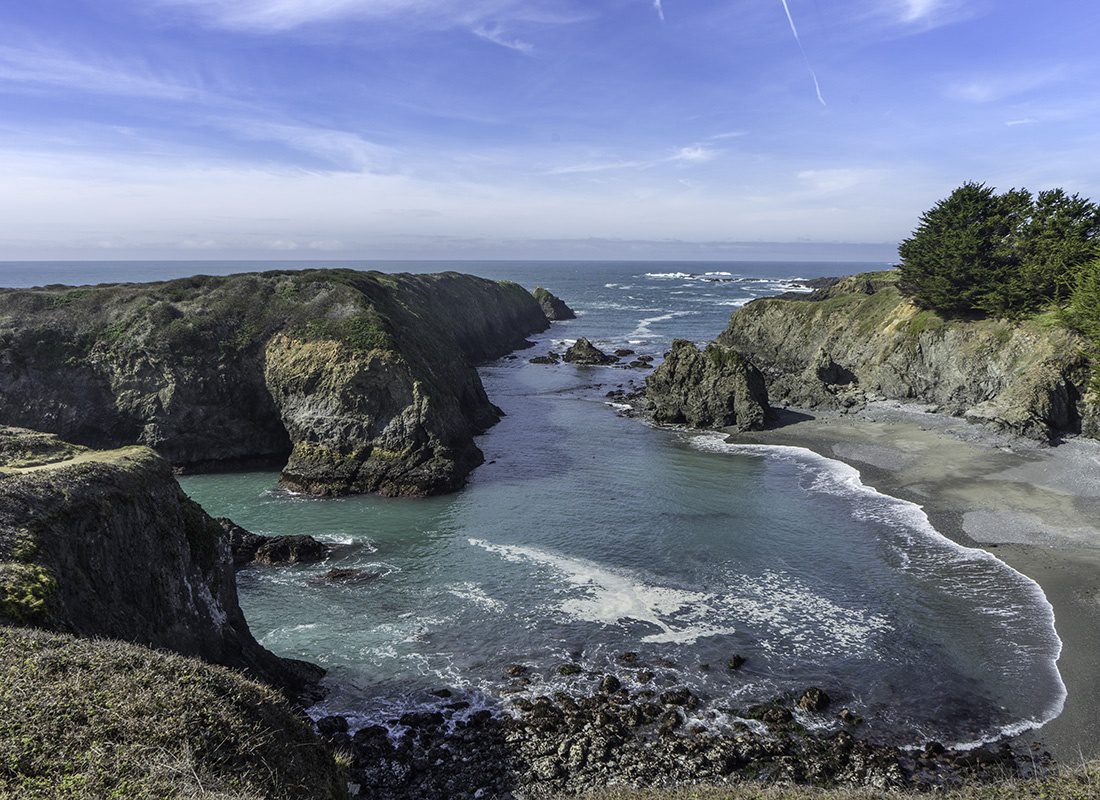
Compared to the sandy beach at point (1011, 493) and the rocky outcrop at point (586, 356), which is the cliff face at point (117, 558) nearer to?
the sandy beach at point (1011, 493)

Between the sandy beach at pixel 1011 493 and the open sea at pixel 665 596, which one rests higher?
the sandy beach at pixel 1011 493

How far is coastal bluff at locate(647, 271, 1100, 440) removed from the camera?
5022cm

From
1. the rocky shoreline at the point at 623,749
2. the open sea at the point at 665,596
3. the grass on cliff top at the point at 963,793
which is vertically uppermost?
the grass on cliff top at the point at 963,793

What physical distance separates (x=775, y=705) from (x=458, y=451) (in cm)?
3086

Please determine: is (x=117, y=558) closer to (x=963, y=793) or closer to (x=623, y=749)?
(x=623, y=749)

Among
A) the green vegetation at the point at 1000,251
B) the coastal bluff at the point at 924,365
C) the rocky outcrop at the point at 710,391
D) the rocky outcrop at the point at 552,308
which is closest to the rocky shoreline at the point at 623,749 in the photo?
the rocky outcrop at the point at 710,391

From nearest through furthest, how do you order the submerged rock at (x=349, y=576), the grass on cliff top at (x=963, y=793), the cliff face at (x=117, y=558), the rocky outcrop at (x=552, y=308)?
the grass on cliff top at (x=963, y=793) → the cliff face at (x=117, y=558) → the submerged rock at (x=349, y=576) → the rocky outcrop at (x=552, y=308)

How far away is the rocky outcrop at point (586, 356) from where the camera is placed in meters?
97.2

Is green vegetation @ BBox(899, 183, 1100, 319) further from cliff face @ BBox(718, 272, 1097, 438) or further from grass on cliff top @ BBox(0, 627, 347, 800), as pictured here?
grass on cliff top @ BBox(0, 627, 347, 800)

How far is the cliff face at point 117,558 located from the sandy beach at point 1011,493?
25.9 meters

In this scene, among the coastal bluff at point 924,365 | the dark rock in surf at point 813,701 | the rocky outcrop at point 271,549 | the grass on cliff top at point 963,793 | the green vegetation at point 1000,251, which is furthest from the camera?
the green vegetation at point 1000,251

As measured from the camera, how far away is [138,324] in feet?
173

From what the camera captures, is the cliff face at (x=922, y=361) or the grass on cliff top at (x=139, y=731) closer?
the grass on cliff top at (x=139, y=731)

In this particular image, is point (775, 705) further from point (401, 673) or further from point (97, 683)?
point (97, 683)
